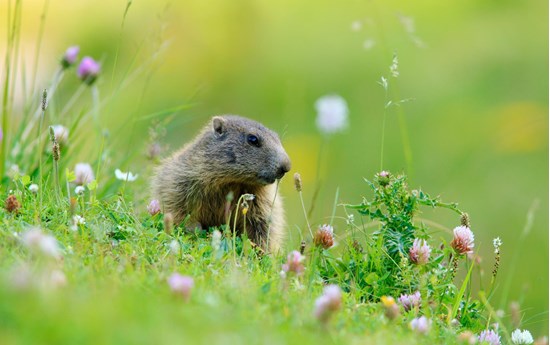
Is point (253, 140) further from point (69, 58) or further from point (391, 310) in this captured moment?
point (391, 310)

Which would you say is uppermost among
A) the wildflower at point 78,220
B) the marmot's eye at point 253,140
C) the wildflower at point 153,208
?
the marmot's eye at point 253,140

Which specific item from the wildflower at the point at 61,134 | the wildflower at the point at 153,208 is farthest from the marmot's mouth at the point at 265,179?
the wildflower at the point at 61,134

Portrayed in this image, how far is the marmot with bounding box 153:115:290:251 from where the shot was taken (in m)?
6.01

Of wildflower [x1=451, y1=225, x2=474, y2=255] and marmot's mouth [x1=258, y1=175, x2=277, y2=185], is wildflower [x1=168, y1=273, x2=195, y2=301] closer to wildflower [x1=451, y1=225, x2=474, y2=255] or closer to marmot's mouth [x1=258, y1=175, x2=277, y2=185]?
wildflower [x1=451, y1=225, x2=474, y2=255]

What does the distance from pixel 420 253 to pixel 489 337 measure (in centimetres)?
52

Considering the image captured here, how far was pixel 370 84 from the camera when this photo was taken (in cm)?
1227

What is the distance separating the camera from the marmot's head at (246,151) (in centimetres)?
601

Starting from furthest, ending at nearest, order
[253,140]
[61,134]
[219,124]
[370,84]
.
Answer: [370,84] → [219,124] → [253,140] → [61,134]

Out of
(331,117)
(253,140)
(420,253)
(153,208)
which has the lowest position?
(420,253)

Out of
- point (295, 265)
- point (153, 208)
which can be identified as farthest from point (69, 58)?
point (295, 265)

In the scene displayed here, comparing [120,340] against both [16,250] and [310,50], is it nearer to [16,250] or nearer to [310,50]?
[16,250]

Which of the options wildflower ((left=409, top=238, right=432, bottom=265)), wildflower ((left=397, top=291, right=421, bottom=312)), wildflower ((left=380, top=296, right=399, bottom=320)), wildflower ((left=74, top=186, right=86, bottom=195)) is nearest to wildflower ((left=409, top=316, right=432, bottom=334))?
wildflower ((left=380, top=296, right=399, bottom=320))

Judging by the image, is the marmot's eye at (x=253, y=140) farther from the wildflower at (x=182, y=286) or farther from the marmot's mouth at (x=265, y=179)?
the wildflower at (x=182, y=286)

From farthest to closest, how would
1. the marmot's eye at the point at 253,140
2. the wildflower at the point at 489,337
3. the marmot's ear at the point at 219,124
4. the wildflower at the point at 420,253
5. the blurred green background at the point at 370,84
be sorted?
the blurred green background at the point at 370,84 < the marmot's ear at the point at 219,124 < the marmot's eye at the point at 253,140 < the wildflower at the point at 420,253 < the wildflower at the point at 489,337
